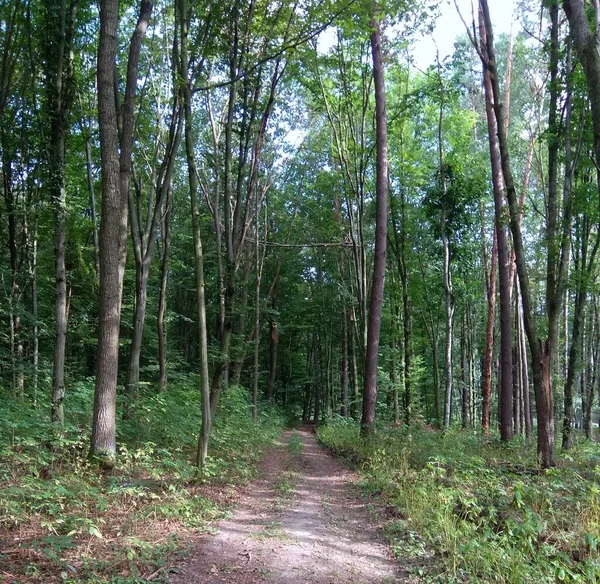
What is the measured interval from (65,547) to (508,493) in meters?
5.33

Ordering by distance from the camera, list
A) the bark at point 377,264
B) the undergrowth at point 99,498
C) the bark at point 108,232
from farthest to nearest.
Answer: the bark at point 377,264, the bark at point 108,232, the undergrowth at point 99,498

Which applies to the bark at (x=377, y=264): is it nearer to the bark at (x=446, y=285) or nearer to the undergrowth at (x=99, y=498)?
the bark at (x=446, y=285)

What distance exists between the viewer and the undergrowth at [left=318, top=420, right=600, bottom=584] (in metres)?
3.82

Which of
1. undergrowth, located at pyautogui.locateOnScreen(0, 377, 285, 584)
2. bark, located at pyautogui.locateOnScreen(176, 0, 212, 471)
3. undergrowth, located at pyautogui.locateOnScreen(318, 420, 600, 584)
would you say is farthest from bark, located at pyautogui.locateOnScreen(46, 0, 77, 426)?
undergrowth, located at pyautogui.locateOnScreen(318, 420, 600, 584)

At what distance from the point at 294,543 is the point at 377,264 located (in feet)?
27.0

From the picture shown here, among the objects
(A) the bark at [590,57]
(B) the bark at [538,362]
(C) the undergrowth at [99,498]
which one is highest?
(A) the bark at [590,57]

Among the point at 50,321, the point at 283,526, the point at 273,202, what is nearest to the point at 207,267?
the point at 273,202

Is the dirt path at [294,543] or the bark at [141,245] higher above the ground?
the bark at [141,245]

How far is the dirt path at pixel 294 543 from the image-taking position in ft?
13.3

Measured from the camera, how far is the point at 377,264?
39.4 feet

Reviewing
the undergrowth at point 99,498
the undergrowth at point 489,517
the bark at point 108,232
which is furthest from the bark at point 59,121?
the undergrowth at point 489,517

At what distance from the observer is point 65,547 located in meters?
3.84

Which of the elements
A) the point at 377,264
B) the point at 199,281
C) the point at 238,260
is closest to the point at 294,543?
the point at 199,281

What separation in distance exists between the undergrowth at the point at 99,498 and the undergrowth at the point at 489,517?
8.13 feet
